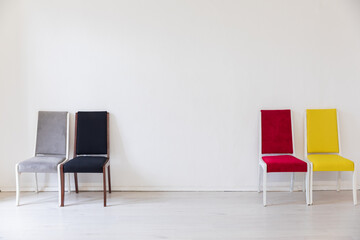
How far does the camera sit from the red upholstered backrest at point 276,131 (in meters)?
3.31

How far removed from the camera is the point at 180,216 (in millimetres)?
2764

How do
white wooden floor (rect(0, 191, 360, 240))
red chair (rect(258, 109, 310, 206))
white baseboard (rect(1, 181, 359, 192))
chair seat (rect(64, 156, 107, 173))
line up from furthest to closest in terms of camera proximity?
white baseboard (rect(1, 181, 359, 192)), red chair (rect(258, 109, 310, 206)), chair seat (rect(64, 156, 107, 173)), white wooden floor (rect(0, 191, 360, 240))

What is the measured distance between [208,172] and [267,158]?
0.72 metres

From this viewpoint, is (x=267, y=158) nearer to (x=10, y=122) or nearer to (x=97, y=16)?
(x=97, y=16)

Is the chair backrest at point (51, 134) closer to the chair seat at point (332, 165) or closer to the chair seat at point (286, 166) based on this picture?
the chair seat at point (286, 166)

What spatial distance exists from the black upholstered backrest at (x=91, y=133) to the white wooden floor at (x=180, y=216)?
0.54 metres

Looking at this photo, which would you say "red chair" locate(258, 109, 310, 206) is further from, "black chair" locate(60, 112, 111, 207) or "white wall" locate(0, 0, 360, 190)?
"black chair" locate(60, 112, 111, 207)

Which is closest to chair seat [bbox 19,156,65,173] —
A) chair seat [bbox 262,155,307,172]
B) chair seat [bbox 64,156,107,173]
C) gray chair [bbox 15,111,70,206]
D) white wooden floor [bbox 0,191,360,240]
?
chair seat [bbox 64,156,107,173]

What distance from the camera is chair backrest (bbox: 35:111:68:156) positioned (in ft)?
11.0

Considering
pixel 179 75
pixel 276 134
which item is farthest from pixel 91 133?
pixel 276 134

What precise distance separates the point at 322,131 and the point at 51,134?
312cm

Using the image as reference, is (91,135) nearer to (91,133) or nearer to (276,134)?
(91,133)

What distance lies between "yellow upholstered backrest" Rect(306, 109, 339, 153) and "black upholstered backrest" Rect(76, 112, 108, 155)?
7.70ft

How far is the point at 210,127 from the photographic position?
3.47m
